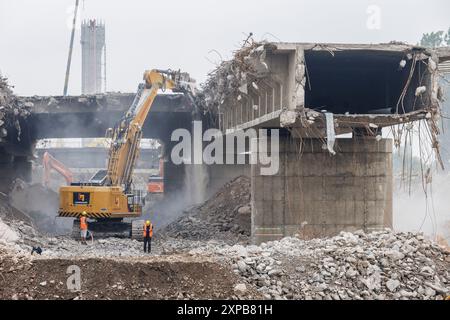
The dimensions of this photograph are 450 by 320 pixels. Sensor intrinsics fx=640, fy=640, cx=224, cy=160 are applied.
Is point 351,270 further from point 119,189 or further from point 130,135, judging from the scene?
point 130,135

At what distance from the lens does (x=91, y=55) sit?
82062 millimetres

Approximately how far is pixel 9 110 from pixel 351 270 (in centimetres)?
1917

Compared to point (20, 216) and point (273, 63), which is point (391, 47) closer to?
point (273, 63)

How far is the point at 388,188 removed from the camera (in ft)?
57.8

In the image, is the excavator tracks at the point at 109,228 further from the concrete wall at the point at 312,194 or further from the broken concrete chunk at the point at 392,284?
the broken concrete chunk at the point at 392,284

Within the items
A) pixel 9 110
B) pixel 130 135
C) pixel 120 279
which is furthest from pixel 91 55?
pixel 120 279

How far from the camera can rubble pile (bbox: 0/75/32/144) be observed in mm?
24663

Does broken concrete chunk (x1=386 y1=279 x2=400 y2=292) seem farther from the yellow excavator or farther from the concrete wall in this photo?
the yellow excavator

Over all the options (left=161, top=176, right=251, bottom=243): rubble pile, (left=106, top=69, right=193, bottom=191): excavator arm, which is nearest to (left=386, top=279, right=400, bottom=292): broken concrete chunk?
(left=161, top=176, right=251, bottom=243): rubble pile

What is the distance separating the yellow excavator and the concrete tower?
5971 cm

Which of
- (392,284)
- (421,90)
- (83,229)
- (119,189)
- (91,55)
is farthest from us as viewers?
(91,55)

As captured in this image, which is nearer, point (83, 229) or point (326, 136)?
point (326, 136)

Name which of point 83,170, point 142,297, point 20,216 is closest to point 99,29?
point 83,170

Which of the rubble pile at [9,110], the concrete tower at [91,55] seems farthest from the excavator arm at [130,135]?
the concrete tower at [91,55]
